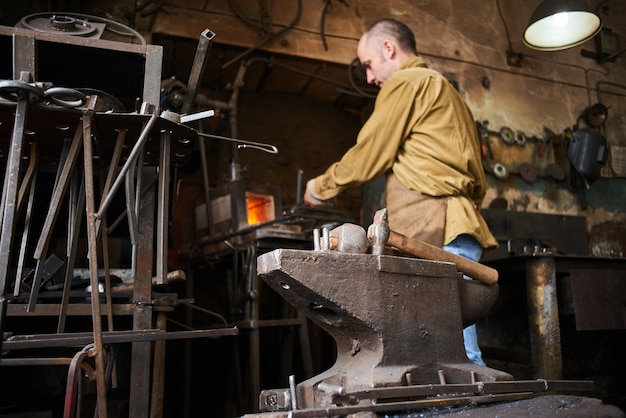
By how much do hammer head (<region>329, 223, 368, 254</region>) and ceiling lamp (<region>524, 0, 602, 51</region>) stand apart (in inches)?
128

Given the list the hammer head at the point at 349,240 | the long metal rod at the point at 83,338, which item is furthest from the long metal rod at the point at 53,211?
the hammer head at the point at 349,240

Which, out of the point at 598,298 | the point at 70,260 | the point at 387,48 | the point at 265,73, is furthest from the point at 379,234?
the point at 265,73

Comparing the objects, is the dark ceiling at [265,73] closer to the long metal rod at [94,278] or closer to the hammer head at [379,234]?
the long metal rod at [94,278]

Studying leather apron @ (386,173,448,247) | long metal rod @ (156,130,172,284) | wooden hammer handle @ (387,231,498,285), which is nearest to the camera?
wooden hammer handle @ (387,231,498,285)

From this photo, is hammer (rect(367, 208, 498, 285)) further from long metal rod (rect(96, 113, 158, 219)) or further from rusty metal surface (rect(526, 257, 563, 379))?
rusty metal surface (rect(526, 257, 563, 379))

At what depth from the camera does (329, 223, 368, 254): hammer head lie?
1.73 metres

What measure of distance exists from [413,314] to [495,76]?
12.4ft

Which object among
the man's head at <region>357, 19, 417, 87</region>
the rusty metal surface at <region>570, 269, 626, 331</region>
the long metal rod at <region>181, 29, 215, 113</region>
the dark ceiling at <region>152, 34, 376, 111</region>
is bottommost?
the rusty metal surface at <region>570, 269, 626, 331</region>

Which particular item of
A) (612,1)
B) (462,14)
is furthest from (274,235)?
(612,1)

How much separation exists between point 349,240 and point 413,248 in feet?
0.97

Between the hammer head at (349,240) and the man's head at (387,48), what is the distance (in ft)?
4.22

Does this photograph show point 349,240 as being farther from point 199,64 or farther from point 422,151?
point 199,64

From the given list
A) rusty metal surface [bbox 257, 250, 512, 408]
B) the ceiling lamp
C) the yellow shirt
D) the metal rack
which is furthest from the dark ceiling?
rusty metal surface [bbox 257, 250, 512, 408]

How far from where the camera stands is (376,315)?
167 centimetres
